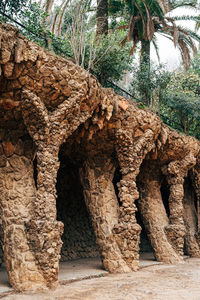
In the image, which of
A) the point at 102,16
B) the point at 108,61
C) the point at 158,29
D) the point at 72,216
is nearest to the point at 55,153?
the point at 72,216

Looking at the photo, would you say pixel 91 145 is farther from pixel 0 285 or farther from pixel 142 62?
pixel 142 62

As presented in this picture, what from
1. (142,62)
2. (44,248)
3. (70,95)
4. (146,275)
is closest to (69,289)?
(44,248)

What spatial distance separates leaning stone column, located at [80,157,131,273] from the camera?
26.5 ft

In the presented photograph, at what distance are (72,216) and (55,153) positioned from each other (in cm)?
467

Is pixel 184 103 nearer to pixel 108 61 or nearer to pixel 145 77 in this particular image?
pixel 145 77

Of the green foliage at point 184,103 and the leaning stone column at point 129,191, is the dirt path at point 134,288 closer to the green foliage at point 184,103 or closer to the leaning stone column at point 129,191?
the leaning stone column at point 129,191

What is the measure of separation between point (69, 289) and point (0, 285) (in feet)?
4.10

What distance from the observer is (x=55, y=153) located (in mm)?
6699

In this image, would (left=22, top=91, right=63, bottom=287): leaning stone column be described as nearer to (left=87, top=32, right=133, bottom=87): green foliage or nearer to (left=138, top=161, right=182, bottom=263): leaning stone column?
(left=138, top=161, right=182, bottom=263): leaning stone column

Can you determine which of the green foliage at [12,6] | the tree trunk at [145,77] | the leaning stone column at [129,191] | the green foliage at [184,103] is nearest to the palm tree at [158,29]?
the tree trunk at [145,77]

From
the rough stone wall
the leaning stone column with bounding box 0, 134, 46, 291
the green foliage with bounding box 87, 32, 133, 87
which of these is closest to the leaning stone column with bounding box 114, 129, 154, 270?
the rough stone wall

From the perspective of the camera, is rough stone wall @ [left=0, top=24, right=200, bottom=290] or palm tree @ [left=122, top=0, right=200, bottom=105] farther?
palm tree @ [left=122, top=0, right=200, bottom=105]

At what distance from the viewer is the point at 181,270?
8.75m

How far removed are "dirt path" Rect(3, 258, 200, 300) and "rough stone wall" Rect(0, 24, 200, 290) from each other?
39 cm
